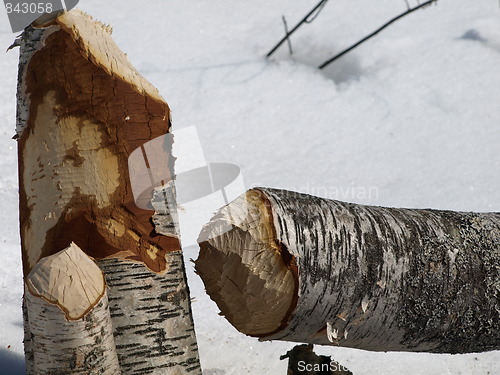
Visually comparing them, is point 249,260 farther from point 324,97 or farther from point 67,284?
point 324,97

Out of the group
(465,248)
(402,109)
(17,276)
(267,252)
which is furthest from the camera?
(402,109)

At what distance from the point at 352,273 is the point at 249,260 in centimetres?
27

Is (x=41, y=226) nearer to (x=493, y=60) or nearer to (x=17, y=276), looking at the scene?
(x=17, y=276)

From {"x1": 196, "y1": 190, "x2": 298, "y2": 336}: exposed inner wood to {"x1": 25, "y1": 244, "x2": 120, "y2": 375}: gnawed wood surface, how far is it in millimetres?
277

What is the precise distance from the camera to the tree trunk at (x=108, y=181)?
150 cm

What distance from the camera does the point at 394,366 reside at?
2.33m

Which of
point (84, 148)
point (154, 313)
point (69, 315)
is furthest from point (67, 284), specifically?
point (84, 148)

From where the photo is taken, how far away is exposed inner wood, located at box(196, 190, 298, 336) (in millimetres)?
1478

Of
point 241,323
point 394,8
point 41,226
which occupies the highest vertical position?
point 394,8

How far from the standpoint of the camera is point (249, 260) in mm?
1477

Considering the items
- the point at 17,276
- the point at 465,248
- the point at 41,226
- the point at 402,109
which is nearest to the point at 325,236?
the point at 465,248

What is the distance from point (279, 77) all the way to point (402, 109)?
0.74 metres

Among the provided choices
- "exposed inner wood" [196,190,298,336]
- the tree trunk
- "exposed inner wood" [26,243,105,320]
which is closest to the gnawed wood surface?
"exposed inner wood" [26,243,105,320]

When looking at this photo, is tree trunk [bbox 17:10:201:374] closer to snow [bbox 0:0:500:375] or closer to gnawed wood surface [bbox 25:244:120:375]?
gnawed wood surface [bbox 25:244:120:375]
